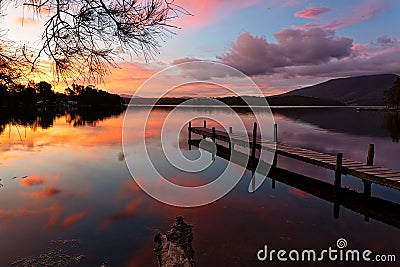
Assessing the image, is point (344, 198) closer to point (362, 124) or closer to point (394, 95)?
point (362, 124)

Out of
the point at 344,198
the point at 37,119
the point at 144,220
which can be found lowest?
the point at 144,220

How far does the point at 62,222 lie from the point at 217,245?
17.0 ft

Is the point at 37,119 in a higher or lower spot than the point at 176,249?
higher

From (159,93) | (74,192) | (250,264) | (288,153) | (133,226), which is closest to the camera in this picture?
(159,93)

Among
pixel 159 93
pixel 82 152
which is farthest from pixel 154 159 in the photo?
pixel 159 93

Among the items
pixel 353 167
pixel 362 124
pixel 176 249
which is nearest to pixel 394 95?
pixel 362 124

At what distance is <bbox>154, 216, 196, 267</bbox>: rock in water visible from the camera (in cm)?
601

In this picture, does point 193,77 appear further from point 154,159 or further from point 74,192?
point 154,159

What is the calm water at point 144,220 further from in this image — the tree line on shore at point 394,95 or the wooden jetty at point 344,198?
the tree line on shore at point 394,95

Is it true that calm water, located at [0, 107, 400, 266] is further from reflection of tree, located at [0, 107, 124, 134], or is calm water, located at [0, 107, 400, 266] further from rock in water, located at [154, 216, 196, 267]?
reflection of tree, located at [0, 107, 124, 134]

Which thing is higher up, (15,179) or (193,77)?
(193,77)

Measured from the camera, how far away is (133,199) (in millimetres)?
12062

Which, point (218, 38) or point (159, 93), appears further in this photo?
point (218, 38)

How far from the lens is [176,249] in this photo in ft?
21.5
